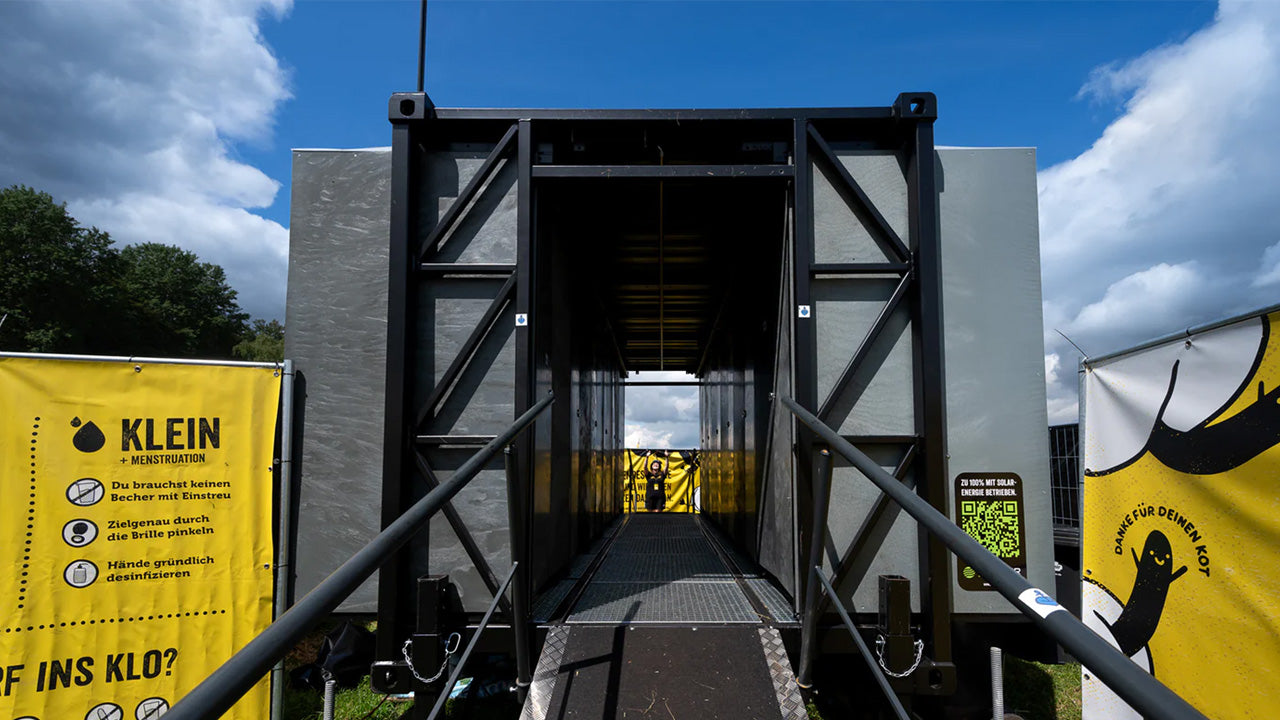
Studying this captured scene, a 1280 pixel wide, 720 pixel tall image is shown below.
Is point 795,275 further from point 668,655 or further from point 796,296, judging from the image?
point 668,655

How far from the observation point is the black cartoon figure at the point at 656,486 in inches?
551

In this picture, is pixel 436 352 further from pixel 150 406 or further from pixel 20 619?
pixel 20 619

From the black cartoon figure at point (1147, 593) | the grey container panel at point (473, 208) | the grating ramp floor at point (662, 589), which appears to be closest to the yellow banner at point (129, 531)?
the grey container panel at point (473, 208)

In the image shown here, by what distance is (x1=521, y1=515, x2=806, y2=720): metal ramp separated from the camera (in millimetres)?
2779

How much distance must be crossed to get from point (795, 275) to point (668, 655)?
2.12m

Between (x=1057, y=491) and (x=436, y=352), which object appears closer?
(x=436, y=352)

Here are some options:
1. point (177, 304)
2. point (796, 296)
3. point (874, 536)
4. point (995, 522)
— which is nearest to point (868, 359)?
point (796, 296)

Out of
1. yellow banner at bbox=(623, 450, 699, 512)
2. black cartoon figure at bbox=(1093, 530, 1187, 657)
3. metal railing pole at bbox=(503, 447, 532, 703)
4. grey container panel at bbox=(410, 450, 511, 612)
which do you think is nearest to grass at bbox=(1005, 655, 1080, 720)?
black cartoon figure at bbox=(1093, 530, 1187, 657)

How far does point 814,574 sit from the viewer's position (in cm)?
309

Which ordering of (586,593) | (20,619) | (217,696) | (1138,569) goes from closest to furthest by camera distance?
(217,696) → (1138,569) → (20,619) → (586,593)

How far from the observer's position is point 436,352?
12.4 feet

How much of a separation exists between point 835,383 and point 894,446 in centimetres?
49

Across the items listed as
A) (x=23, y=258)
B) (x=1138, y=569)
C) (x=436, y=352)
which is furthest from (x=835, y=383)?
(x=23, y=258)

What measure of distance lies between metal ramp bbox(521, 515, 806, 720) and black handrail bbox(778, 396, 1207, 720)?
1392 millimetres
